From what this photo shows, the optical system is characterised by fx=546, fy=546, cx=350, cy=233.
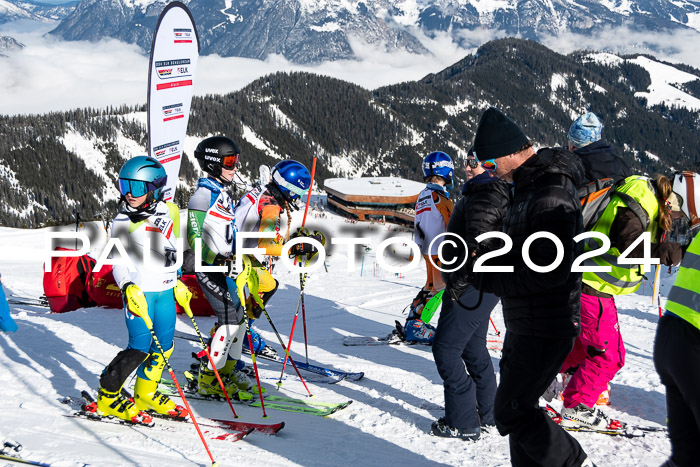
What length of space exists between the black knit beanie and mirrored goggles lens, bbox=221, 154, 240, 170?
3040mm

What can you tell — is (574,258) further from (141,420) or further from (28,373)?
(28,373)

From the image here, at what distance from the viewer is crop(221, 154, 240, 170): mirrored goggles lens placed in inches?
213

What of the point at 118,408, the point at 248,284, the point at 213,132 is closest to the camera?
the point at 118,408

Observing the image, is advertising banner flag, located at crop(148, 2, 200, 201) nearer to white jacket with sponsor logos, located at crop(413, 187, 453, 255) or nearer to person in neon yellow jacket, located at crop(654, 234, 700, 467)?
white jacket with sponsor logos, located at crop(413, 187, 453, 255)

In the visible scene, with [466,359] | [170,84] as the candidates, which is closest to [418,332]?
[466,359]

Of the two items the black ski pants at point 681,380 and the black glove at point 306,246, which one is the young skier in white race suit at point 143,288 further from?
the black ski pants at point 681,380

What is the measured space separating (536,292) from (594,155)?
207 cm

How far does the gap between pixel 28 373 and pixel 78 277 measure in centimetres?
363

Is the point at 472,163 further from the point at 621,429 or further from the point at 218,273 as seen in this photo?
the point at 218,273

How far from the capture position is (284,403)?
508 cm

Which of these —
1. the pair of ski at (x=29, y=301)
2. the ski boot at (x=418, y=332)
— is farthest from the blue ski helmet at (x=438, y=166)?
the pair of ski at (x=29, y=301)

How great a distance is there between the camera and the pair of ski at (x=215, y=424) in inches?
169

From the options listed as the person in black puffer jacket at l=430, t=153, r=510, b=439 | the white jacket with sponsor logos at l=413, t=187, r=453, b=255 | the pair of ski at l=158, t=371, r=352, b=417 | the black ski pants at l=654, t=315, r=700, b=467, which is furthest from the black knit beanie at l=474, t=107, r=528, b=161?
the pair of ski at l=158, t=371, r=352, b=417

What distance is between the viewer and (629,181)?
4137 millimetres
